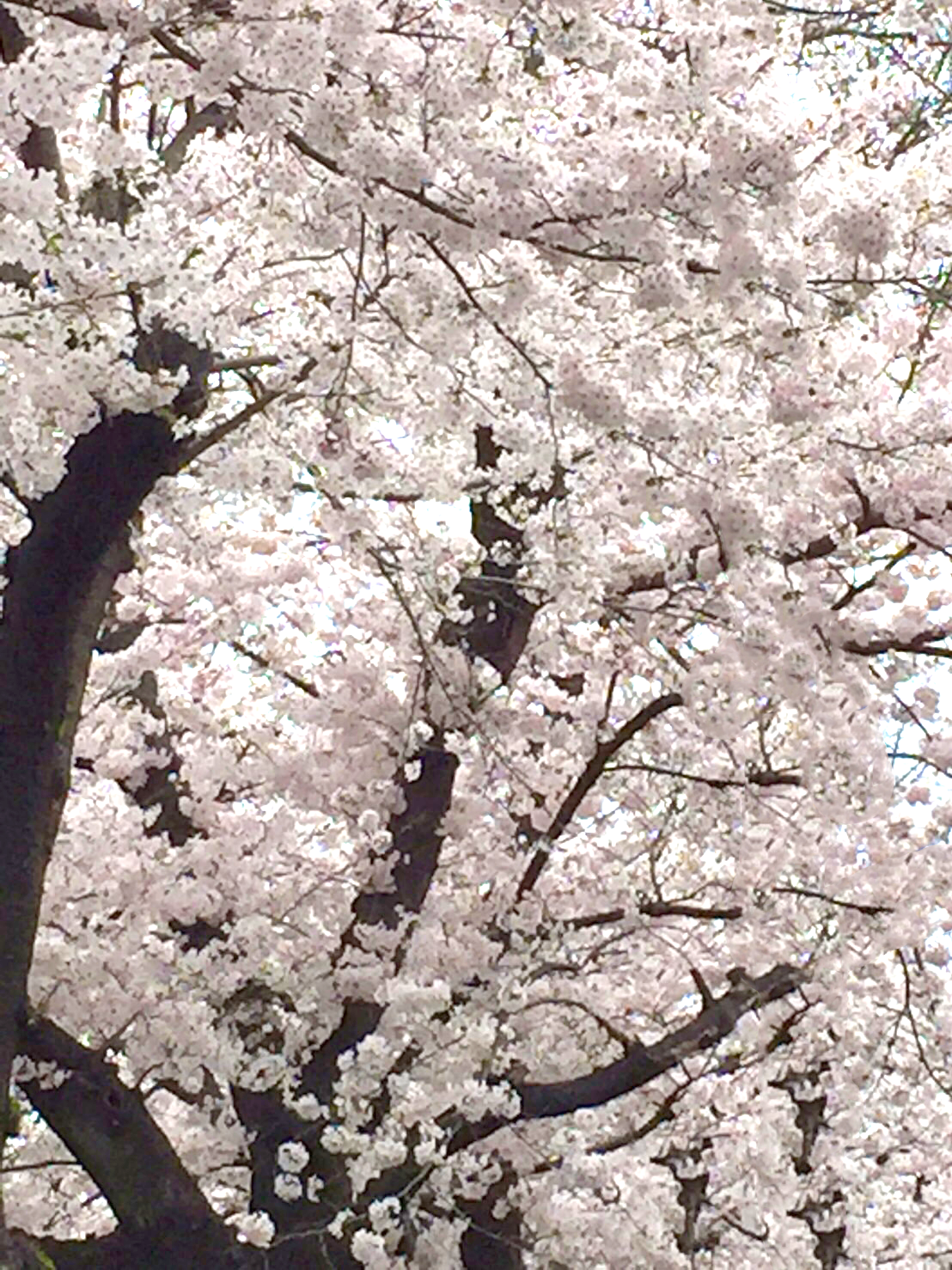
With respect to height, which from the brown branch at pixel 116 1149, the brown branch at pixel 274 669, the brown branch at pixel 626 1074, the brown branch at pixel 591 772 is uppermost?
the brown branch at pixel 274 669

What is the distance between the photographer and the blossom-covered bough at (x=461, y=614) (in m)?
4.37

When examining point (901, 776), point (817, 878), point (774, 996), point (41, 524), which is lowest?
point (41, 524)

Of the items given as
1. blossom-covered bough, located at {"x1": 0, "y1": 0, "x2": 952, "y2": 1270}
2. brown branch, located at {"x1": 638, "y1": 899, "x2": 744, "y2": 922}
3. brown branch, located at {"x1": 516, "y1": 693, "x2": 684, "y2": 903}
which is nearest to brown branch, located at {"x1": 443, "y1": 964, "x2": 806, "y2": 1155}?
blossom-covered bough, located at {"x1": 0, "y1": 0, "x2": 952, "y2": 1270}

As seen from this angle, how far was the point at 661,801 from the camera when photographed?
27.6ft

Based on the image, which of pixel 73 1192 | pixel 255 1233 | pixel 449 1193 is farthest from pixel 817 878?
pixel 73 1192

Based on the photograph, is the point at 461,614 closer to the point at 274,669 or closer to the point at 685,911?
the point at 274,669

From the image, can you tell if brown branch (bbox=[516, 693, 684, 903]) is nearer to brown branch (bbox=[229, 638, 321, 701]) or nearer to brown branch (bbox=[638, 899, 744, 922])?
brown branch (bbox=[638, 899, 744, 922])

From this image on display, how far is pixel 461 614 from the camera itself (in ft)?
22.7

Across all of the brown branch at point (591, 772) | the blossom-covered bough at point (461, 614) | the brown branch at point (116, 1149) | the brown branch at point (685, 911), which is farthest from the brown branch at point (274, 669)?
the brown branch at point (116, 1149)

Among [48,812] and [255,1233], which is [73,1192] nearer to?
[255,1233]

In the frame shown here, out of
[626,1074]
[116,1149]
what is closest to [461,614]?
[626,1074]

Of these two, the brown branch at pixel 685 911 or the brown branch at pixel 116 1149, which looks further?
the brown branch at pixel 685 911

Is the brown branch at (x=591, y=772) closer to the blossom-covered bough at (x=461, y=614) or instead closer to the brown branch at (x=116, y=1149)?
the blossom-covered bough at (x=461, y=614)

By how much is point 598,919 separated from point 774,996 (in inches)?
32.6
